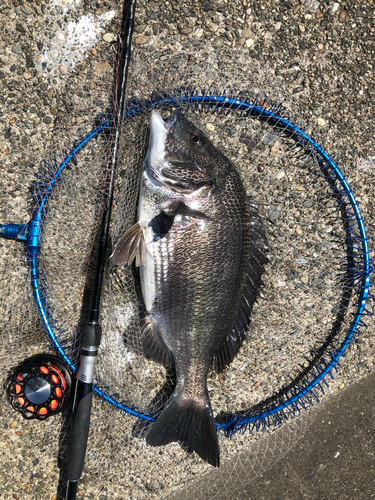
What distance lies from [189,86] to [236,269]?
3.72 ft

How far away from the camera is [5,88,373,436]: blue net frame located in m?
1.93

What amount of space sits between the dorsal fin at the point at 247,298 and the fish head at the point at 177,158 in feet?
1.38

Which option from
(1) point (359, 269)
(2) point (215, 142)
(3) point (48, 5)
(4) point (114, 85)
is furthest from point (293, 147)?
(3) point (48, 5)

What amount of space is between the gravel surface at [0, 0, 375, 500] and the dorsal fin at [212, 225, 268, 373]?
27 centimetres

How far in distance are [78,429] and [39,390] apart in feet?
1.00

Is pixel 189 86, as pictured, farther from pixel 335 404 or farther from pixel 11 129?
pixel 335 404

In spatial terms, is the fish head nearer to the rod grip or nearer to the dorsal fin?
the dorsal fin

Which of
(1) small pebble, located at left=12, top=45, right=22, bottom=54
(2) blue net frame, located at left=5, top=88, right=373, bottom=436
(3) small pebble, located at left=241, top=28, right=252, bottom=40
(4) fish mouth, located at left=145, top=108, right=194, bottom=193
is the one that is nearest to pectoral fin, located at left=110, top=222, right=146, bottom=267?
(4) fish mouth, located at left=145, top=108, right=194, bottom=193

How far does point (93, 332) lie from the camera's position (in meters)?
1.82

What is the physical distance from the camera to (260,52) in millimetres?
2125

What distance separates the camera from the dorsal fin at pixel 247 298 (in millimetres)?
1918

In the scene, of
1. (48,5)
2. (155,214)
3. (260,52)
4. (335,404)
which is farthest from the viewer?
(335,404)

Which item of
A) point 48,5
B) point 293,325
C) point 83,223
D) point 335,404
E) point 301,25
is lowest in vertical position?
point 335,404

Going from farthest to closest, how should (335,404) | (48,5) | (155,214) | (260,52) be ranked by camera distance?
1. (335,404)
2. (260,52)
3. (48,5)
4. (155,214)
